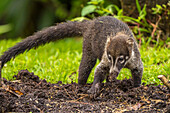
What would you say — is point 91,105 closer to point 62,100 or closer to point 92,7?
point 62,100

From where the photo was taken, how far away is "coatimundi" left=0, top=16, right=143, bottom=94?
4536 millimetres

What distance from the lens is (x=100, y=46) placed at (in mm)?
5109

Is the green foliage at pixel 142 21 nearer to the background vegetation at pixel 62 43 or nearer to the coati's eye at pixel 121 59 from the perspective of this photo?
the background vegetation at pixel 62 43

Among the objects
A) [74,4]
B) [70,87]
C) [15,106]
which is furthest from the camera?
[74,4]

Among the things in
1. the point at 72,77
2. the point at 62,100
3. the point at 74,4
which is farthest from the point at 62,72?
the point at 74,4

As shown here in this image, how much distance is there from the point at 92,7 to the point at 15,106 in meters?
4.25

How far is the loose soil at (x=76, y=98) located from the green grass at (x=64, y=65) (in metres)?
0.54

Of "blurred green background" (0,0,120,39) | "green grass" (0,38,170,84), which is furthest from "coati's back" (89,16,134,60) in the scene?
"blurred green background" (0,0,120,39)

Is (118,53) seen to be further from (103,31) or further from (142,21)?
(142,21)

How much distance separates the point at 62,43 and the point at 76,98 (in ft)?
15.6

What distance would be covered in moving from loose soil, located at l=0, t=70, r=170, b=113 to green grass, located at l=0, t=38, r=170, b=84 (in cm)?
54

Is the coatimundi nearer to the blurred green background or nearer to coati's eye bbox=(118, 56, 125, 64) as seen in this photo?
coati's eye bbox=(118, 56, 125, 64)

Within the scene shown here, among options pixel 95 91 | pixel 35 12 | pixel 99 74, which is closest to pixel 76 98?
pixel 95 91

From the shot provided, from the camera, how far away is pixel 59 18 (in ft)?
36.4
